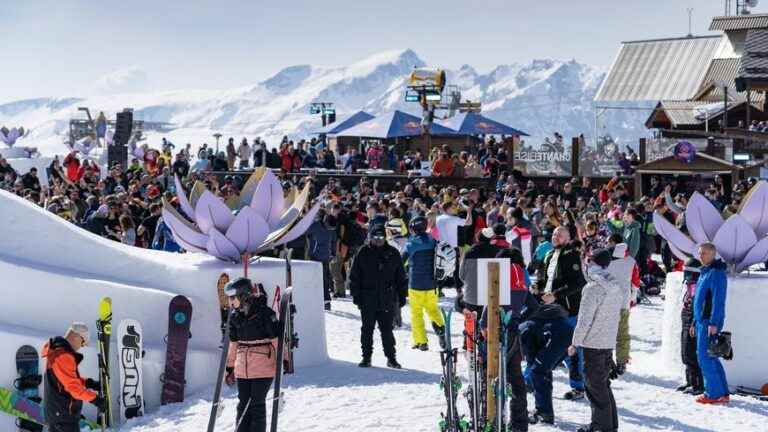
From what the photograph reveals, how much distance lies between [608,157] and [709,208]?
43.6ft

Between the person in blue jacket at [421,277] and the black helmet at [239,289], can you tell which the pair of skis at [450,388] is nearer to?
the black helmet at [239,289]

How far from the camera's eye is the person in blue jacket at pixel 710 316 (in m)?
8.96

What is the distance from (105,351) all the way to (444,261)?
3684 mm

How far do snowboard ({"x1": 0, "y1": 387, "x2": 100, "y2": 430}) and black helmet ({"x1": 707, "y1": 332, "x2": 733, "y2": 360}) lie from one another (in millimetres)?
6097

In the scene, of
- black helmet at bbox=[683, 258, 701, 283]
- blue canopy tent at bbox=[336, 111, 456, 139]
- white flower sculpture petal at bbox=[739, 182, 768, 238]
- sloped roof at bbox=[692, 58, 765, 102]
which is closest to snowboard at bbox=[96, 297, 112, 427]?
black helmet at bbox=[683, 258, 701, 283]

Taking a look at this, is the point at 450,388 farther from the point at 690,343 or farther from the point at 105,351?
the point at 105,351

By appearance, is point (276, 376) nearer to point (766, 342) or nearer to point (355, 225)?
point (766, 342)

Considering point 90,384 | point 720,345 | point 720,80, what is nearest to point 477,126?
point 720,345

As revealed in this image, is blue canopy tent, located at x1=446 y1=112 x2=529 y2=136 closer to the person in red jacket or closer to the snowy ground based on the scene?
the person in red jacket

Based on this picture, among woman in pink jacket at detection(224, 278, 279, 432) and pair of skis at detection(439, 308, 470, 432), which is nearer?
woman in pink jacket at detection(224, 278, 279, 432)

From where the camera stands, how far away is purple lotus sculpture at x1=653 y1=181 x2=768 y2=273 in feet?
33.9

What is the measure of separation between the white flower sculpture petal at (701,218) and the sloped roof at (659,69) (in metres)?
34.7

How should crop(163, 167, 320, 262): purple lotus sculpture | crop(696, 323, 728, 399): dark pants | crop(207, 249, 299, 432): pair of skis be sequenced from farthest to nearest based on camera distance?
crop(163, 167, 320, 262): purple lotus sculpture → crop(696, 323, 728, 399): dark pants → crop(207, 249, 299, 432): pair of skis

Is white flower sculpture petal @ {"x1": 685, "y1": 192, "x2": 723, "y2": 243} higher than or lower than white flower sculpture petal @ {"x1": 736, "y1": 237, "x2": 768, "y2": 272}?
higher
